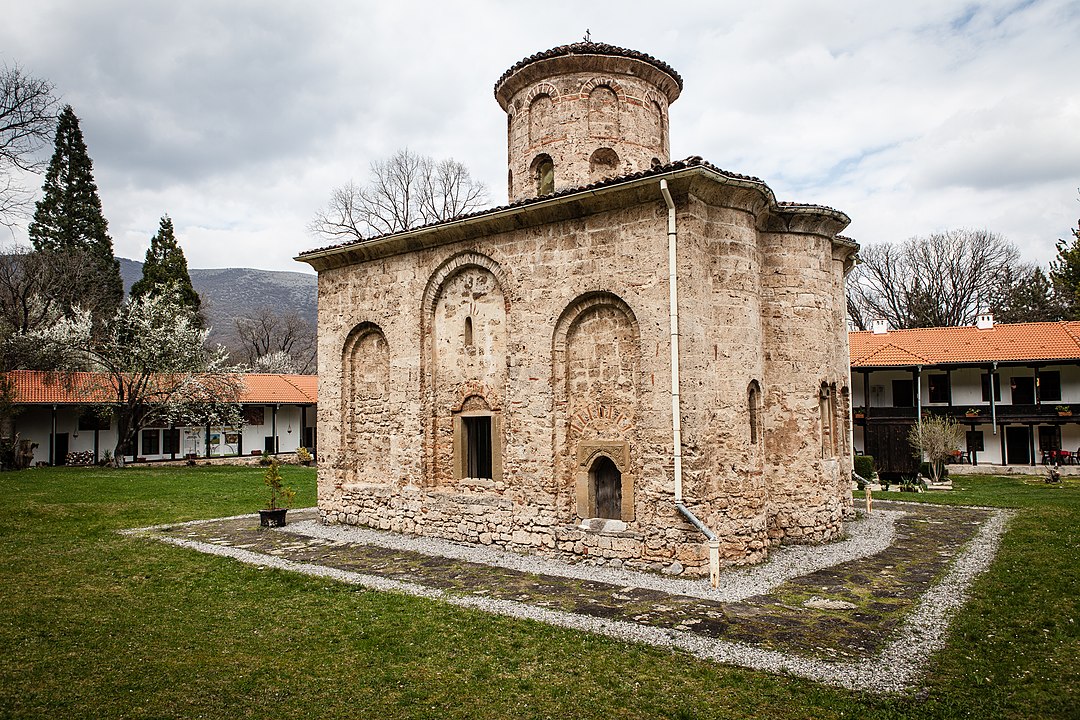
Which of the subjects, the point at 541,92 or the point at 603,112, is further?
the point at 541,92

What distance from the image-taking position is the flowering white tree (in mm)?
27625

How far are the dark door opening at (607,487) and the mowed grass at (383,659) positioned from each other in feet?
10.6

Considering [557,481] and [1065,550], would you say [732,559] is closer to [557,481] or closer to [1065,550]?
[557,481]

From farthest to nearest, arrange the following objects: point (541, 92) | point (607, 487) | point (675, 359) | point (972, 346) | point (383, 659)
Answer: point (972, 346), point (541, 92), point (607, 487), point (675, 359), point (383, 659)

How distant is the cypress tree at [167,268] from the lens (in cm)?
3372

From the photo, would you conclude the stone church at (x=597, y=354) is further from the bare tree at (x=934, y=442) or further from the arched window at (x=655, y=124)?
the bare tree at (x=934, y=442)

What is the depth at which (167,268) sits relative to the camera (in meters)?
34.5

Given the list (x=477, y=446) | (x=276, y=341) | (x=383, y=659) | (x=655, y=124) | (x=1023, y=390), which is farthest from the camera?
(x=276, y=341)

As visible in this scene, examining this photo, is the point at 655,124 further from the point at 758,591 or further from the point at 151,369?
the point at 151,369

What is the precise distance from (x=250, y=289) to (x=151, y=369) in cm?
10587

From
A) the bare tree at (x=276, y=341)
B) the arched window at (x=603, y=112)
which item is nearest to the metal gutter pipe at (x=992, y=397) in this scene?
the arched window at (x=603, y=112)

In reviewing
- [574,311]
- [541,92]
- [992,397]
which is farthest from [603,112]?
[992,397]

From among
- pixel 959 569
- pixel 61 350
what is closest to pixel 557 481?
pixel 959 569

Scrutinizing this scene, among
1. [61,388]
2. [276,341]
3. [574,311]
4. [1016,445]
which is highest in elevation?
[276,341]
